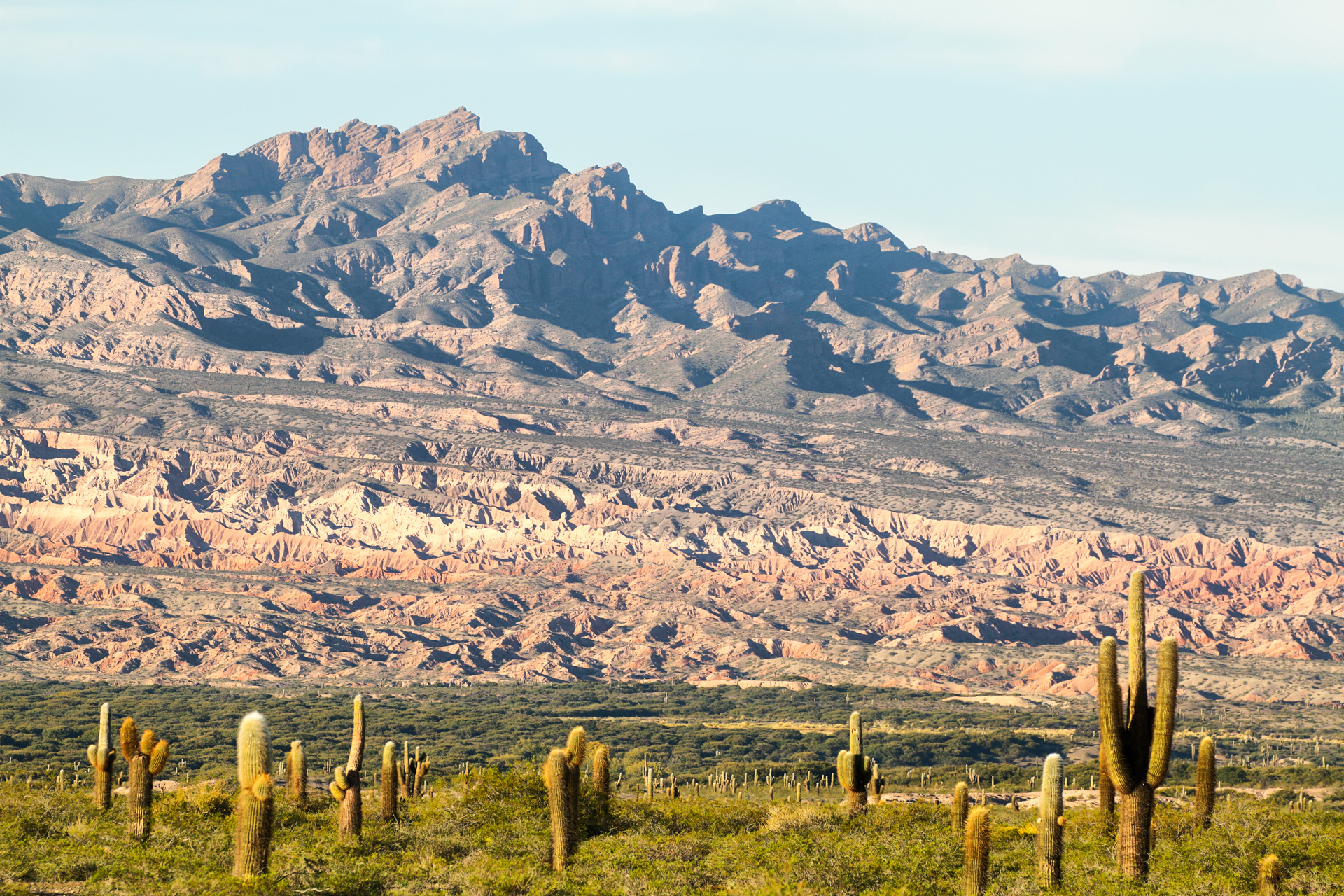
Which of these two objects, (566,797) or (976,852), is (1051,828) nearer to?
(976,852)

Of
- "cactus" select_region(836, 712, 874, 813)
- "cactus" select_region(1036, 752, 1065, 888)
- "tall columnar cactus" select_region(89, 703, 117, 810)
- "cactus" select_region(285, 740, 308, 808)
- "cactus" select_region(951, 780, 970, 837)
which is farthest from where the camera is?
"cactus" select_region(285, 740, 308, 808)

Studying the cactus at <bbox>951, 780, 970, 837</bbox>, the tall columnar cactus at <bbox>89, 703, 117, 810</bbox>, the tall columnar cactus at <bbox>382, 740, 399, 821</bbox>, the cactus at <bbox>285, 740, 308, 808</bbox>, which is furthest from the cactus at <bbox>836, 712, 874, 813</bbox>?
the tall columnar cactus at <bbox>89, 703, 117, 810</bbox>

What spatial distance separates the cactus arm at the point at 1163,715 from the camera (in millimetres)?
27344

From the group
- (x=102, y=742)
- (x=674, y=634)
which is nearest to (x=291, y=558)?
(x=674, y=634)

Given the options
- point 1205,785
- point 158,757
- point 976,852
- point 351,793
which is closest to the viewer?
point 976,852

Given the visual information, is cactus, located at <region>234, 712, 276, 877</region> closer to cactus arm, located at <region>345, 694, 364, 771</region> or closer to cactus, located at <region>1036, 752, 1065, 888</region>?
cactus arm, located at <region>345, 694, 364, 771</region>

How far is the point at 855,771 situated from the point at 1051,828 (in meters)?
8.53

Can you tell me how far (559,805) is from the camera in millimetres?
35469

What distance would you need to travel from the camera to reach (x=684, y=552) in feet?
568

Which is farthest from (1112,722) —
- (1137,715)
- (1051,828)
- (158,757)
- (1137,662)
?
(158,757)

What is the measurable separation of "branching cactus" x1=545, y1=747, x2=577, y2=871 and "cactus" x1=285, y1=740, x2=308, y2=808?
8512 millimetres

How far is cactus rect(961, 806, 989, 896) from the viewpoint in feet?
102

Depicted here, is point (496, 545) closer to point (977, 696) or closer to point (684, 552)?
point (684, 552)

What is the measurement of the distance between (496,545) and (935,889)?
144 meters
